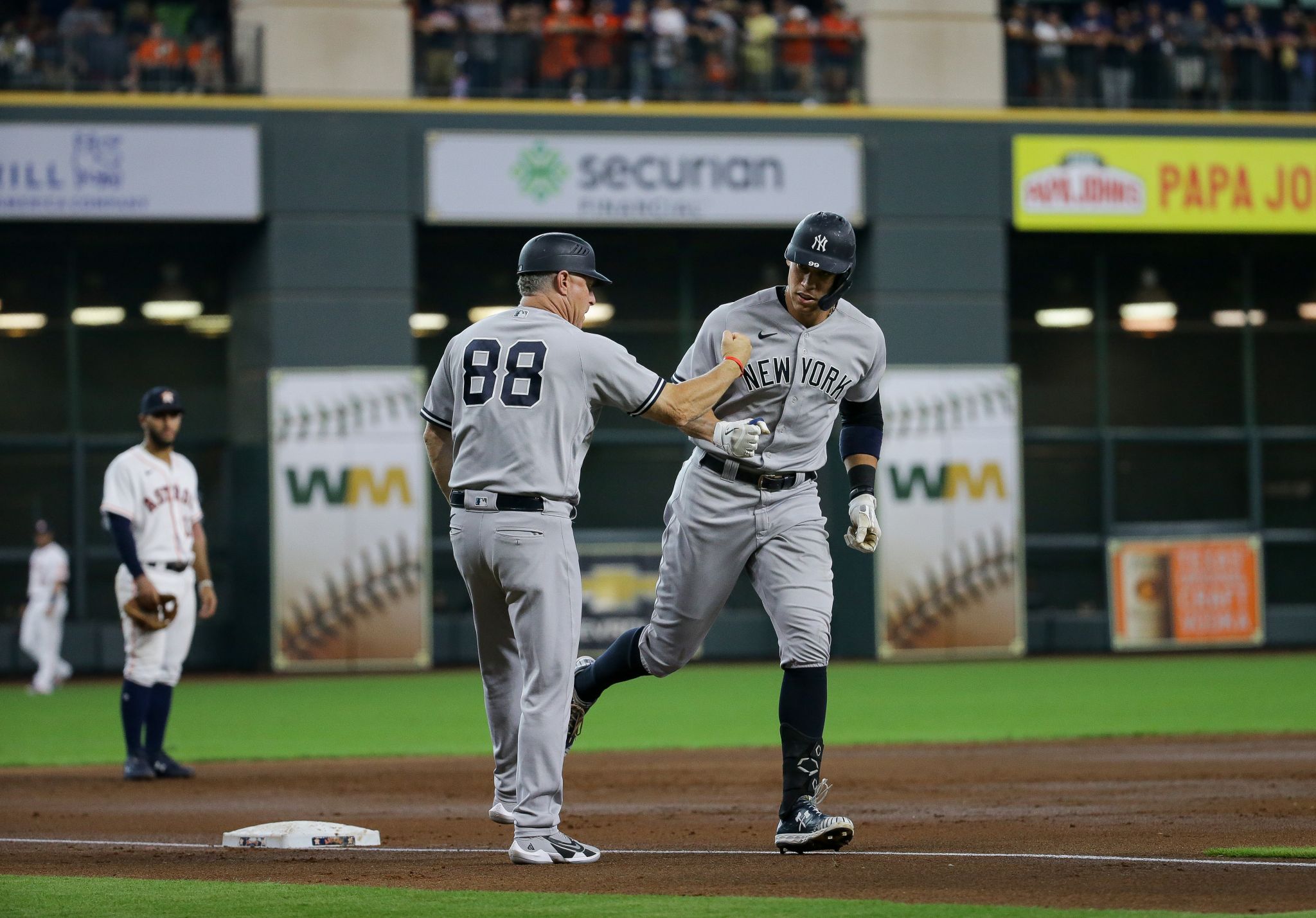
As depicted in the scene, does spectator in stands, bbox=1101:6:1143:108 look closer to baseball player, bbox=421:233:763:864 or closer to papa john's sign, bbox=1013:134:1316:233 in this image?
papa john's sign, bbox=1013:134:1316:233

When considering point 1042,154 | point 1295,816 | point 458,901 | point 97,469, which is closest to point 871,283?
point 1042,154

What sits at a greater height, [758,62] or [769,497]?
[758,62]

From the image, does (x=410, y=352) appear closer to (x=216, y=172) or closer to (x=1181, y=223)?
(x=216, y=172)

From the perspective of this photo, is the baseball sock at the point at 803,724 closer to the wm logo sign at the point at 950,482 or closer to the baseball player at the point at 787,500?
the baseball player at the point at 787,500

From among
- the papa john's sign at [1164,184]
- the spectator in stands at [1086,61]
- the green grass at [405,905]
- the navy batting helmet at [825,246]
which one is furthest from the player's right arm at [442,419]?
the spectator in stands at [1086,61]

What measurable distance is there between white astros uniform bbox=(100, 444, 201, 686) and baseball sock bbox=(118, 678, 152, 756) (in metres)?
0.05

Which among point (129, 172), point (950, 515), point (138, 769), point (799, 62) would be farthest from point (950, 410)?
point (138, 769)

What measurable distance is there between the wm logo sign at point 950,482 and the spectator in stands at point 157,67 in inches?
379

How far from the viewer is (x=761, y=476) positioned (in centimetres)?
736

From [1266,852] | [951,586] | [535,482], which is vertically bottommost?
[951,586]

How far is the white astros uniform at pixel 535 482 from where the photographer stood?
22.0 feet

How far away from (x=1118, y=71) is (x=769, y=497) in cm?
1846

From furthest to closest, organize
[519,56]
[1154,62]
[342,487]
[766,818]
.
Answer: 1. [1154,62]
2. [519,56]
3. [342,487]
4. [766,818]

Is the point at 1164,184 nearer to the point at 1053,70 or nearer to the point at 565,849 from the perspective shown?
the point at 1053,70
